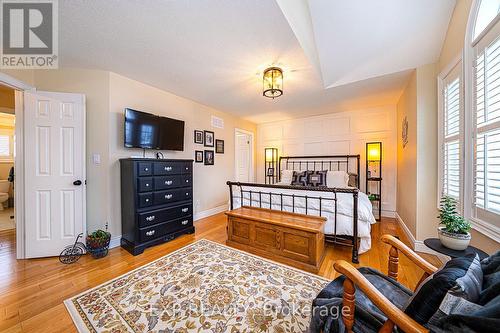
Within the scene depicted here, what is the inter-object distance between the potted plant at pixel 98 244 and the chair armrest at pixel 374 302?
9.18 feet

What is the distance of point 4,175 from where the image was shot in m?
5.38

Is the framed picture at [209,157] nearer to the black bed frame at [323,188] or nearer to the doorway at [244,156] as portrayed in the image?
the doorway at [244,156]

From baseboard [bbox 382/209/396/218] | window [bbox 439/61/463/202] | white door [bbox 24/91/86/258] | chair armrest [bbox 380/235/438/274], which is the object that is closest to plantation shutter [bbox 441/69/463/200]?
window [bbox 439/61/463/202]

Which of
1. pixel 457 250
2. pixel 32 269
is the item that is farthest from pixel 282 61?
pixel 32 269

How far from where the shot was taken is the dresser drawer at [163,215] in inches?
103

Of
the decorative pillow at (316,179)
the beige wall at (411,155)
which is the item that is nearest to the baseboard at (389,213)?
the beige wall at (411,155)

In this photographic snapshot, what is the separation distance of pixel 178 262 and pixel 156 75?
2.64 metres

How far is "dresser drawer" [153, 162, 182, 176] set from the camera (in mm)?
2807

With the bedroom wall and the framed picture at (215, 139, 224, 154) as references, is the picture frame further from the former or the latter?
the bedroom wall

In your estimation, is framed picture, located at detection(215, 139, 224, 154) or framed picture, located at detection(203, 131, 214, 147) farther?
framed picture, located at detection(215, 139, 224, 154)

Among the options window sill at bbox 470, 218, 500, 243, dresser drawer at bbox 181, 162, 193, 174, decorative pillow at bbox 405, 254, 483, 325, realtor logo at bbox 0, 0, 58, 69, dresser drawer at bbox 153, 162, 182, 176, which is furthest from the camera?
dresser drawer at bbox 181, 162, 193, 174

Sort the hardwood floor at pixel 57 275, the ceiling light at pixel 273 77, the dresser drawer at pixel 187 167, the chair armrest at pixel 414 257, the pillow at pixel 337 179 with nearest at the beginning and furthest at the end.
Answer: the chair armrest at pixel 414 257 → the hardwood floor at pixel 57 275 → the ceiling light at pixel 273 77 → the dresser drawer at pixel 187 167 → the pillow at pixel 337 179

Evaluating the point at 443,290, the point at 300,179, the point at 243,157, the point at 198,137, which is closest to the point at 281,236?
the point at 443,290

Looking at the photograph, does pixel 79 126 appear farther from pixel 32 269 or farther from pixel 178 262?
pixel 178 262
